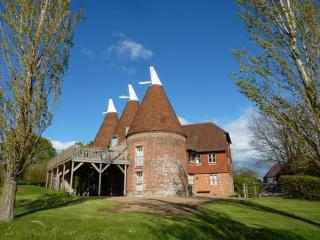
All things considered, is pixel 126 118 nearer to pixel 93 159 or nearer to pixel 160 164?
pixel 93 159

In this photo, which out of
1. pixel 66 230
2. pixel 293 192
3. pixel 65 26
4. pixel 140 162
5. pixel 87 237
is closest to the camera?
pixel 87 237

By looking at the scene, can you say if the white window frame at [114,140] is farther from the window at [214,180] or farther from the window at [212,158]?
the window at [214,180]

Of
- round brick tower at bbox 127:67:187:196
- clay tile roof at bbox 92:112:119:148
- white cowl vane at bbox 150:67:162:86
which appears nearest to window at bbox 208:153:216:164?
round brick tower at bbox 127:67:187:196

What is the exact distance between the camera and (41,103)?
12.1 metres

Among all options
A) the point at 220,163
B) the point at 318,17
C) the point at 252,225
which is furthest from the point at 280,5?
the point at 220,163

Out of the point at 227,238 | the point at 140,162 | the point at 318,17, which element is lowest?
the point at 227,238

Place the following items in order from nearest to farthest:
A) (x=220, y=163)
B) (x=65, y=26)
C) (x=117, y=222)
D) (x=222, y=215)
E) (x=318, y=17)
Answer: (x=117, y=222) → (x=318, y=17) → (x=65, y=26) → (x=222, y=215) → (x=220, y=163)

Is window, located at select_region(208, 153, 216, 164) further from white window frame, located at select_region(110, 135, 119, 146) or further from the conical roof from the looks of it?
the conical roof

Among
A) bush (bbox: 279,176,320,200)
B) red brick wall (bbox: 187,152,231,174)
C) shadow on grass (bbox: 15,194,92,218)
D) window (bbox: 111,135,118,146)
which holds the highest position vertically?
window (bbox: 111,135,118,146)

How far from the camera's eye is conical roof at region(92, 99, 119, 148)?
32.7 m

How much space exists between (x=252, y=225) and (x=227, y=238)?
2771 mm

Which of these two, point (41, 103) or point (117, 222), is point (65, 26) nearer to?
point (41, 103)

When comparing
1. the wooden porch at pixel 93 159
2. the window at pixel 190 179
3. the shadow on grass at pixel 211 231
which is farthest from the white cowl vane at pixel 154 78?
the shadow on grass at pixel 211 231

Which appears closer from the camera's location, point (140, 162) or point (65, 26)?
point (65, 26)
